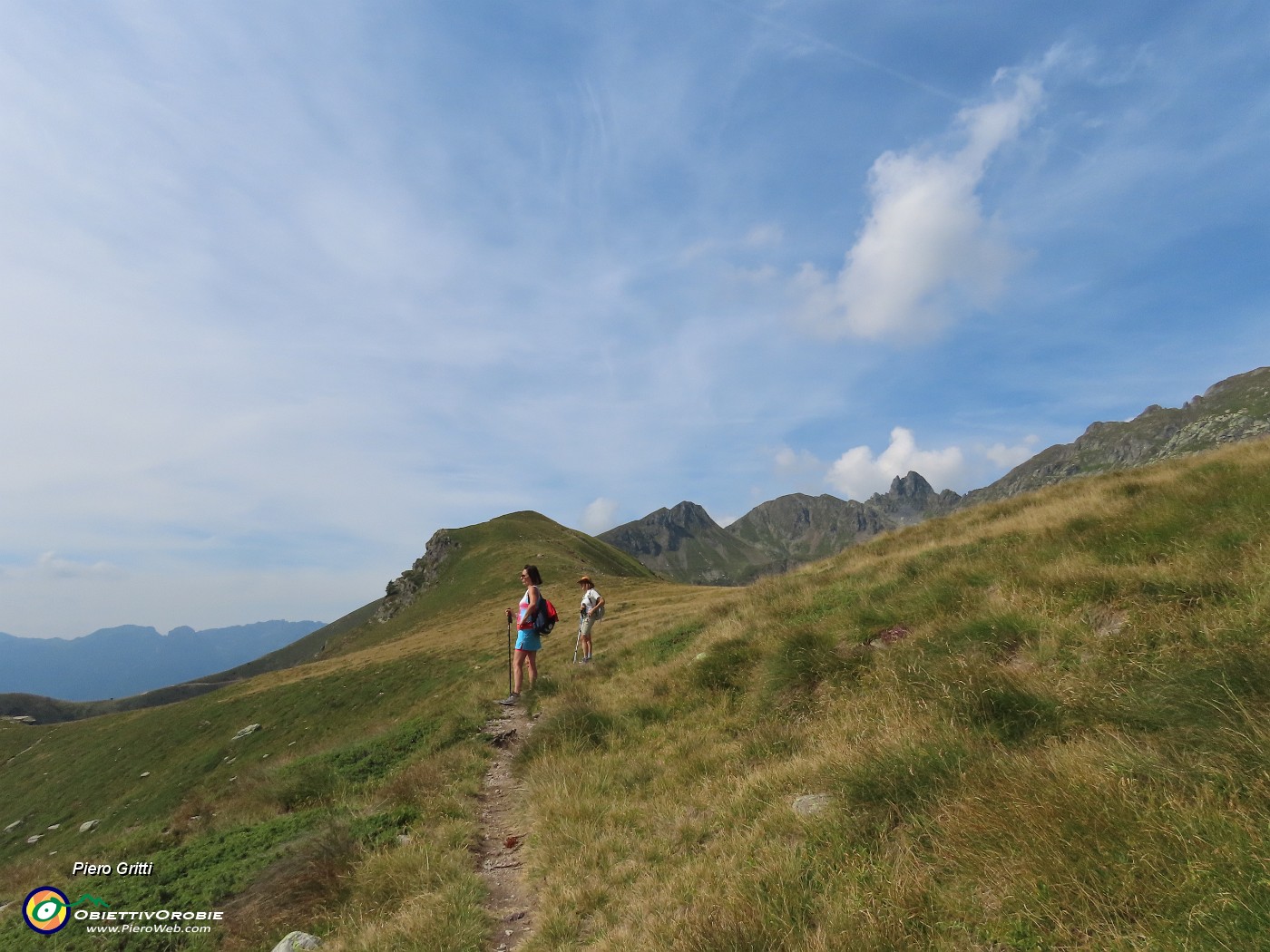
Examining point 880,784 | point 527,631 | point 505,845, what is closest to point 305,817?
point 505,845

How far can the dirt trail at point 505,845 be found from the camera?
5.18m

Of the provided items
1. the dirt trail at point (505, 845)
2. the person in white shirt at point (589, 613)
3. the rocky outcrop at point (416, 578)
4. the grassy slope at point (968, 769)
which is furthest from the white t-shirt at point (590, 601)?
the rocky outcrop at point (416, 578)

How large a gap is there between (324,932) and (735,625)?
9.85 meters

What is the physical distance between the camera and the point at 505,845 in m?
7.02

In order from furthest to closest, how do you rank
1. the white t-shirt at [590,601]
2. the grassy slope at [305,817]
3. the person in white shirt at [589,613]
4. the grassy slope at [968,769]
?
the white t-shirt at [590,601], the person in white shirt at [589,613], the grassy slope at [305,817], the grassy slope at [968,769]

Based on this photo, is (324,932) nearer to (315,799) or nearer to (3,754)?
(315,799)

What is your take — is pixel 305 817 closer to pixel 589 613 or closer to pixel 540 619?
pixel 540 619

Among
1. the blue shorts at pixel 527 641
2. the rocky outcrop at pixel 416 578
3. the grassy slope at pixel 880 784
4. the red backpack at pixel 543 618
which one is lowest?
the grassy slope at pixel 880 784

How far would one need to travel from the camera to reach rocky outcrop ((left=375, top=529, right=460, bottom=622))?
89.1 meters

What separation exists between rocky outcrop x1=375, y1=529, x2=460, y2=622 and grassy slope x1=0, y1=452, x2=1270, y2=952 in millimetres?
80868

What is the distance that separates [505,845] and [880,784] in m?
4.77

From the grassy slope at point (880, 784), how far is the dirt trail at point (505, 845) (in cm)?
24

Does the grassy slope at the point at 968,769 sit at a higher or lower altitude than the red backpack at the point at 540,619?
lower

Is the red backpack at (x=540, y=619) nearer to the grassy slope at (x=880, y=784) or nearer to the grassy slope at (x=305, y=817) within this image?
the grassy slope at (x=880, y=784)
